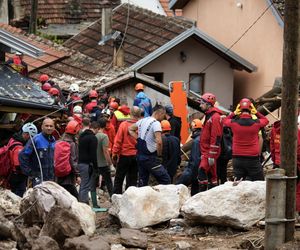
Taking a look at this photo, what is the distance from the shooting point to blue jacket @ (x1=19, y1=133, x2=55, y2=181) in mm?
14445

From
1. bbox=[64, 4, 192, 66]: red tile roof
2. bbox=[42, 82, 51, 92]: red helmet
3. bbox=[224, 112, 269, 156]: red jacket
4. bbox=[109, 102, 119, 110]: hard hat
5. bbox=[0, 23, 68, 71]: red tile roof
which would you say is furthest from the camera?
bbox=[64, 4, 192, 66]: red tile roof

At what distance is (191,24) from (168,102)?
166 inches

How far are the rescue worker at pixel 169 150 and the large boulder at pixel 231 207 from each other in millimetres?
3341

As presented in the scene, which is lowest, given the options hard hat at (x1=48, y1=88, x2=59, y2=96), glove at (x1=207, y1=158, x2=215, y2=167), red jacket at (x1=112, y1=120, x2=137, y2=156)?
glove at (x1=207, y1=158, x2=215, y2=167)

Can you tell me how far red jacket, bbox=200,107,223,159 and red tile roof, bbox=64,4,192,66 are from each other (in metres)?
11.7

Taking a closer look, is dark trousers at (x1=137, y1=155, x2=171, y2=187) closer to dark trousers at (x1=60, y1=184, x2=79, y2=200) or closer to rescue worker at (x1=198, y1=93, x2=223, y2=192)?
rescue worker at (x1=198, y1=93, x2=223, y2=192)

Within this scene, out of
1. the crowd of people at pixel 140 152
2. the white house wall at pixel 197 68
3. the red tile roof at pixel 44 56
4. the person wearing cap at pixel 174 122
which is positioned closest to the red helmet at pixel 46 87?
the person wearing cap at pixel 174 122

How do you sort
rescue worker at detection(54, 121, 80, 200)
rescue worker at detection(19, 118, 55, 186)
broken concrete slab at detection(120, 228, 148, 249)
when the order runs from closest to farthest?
1. broken concrete slab at detection(120, 228, 148, 249)
2. rescue worker at detection(19, 118, 55, 186)
3. rescue worker at detection(54, 121, 80, 200)

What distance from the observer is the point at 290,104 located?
11227 mm

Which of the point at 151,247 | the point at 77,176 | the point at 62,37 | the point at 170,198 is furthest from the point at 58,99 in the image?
the point at 62,37

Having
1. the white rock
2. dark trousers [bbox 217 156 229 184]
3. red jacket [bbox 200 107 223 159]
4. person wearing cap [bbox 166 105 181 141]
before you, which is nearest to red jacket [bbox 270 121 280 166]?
red jacket [bbox 200 107 223 159]

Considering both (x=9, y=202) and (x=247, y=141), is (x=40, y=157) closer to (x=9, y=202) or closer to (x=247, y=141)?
(x=9, y=202)

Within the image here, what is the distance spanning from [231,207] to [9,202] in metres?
3.61

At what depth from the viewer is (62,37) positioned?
34.9 meters
